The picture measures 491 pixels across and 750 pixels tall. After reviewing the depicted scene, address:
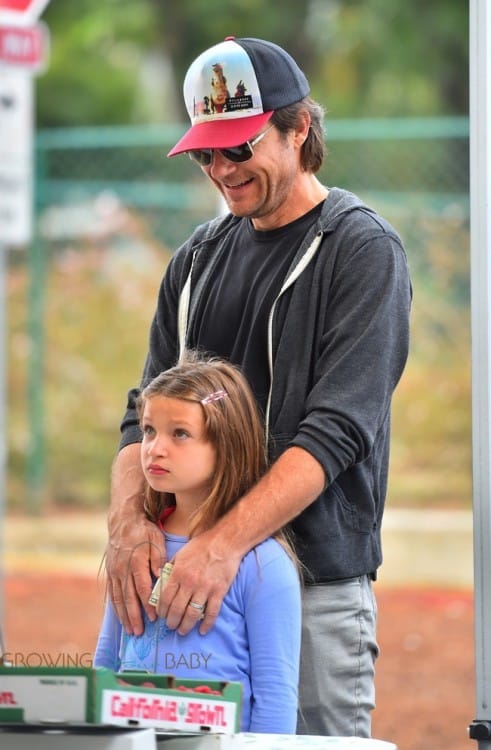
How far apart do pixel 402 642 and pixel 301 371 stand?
4793mm

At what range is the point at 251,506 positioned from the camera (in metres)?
2.89

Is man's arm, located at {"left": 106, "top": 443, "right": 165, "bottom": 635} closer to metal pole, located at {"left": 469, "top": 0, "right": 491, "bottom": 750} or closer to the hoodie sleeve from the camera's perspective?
the hoodie sleeve

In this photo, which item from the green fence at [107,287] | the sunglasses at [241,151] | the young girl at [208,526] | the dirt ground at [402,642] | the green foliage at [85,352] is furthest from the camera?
the green foliage at [85,352]

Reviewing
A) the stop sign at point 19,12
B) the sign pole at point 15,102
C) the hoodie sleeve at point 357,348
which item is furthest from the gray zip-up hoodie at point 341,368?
the stop sign at point 19,12

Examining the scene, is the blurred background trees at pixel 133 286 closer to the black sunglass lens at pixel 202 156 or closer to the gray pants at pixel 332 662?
the black sunglass lens at pixel 202 156

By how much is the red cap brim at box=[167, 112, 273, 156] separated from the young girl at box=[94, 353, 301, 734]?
456mm

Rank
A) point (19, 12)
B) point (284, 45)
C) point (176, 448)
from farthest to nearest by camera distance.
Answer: point (284, 45) → point (19, 12) → point (176, 448)

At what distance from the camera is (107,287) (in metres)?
11.1

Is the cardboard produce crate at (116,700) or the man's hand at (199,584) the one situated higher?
the man's hand at (199,584)

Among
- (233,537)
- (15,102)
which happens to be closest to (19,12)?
(15,102)

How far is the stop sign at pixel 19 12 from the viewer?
6320 millimetres

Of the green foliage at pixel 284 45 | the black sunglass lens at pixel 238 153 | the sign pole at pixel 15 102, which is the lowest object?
the black sunglass lens at pixel 238 153

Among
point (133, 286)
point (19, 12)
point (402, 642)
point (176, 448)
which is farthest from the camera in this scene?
point (133, 286)

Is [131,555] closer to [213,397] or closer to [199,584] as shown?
[199,584]
